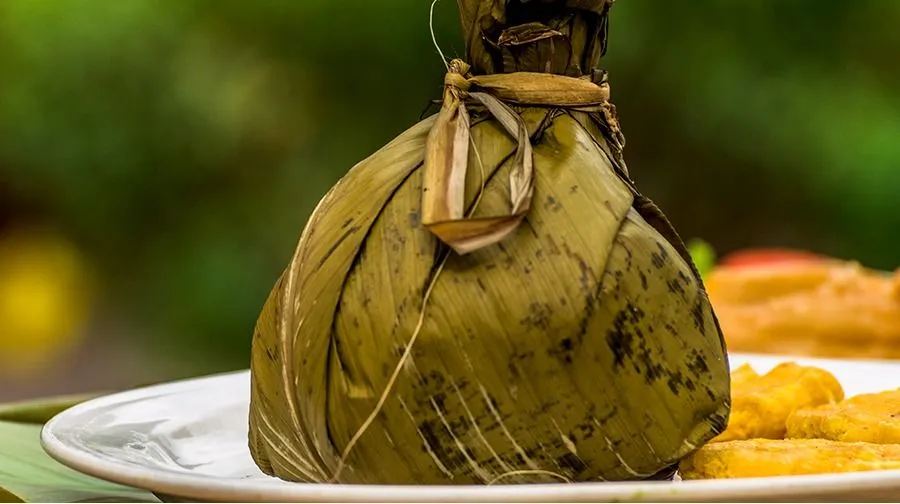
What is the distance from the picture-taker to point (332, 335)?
512mm

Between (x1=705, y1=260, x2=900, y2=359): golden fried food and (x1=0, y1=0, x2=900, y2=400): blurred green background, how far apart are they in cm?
58

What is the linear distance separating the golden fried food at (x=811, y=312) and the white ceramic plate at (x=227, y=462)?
255mm

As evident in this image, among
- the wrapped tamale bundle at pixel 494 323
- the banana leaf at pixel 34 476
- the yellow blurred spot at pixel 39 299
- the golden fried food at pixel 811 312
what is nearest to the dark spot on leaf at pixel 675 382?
the wrapped tamale bundle at pixel 494 323

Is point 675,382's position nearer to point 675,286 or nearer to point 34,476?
point 675,286

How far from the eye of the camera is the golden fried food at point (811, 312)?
3.66 feet

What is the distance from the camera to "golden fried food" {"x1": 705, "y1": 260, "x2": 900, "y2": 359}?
43.9 inches

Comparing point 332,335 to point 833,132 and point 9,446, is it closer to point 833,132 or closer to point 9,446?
point 9,446

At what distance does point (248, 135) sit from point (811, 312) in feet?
2.91

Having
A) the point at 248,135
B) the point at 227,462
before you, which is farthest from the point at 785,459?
the point at 248,135

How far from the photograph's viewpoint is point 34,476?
2.10 ft

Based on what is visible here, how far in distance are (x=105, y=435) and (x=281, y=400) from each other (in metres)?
0.13

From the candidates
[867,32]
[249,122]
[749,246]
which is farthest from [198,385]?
[867,32]

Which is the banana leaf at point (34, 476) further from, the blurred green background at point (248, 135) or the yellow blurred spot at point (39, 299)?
the yellow blurred spot at point (39, 299)

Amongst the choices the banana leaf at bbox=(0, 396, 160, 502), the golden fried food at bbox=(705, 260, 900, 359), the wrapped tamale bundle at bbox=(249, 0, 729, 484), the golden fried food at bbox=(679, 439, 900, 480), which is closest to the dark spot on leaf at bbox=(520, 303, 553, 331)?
the wrapped tamale bundle at bbox=(249, 0, 729, 484)
